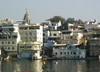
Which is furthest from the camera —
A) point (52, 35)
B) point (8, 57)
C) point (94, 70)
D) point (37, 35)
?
point (52, 35)

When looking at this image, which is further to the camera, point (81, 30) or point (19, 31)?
point (81, 30)

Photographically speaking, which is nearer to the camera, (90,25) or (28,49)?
(28,49)

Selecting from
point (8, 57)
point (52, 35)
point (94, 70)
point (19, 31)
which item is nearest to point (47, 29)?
point (52, 35)

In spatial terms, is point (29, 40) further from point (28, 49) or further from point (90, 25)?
point (90, 25)

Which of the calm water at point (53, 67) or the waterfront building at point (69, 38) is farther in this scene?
the waterfront building at point (69, 38)

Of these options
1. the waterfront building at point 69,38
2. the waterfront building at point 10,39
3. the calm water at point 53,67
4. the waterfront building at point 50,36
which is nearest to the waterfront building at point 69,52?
the waterfront building at point 69,38

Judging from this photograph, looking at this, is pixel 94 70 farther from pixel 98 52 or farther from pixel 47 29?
pixel 47 29

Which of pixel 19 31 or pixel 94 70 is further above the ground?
pixel 19 31

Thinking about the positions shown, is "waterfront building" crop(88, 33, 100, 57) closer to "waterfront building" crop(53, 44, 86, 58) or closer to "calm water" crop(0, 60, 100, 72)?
"waterfront building" crop(53, 44, 86, 58)

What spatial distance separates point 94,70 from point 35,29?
25.0 m

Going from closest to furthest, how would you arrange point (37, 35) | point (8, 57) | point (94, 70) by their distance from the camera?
point (94, 70)
point (8, 57)
point (37, 35)

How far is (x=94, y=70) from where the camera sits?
132 feet

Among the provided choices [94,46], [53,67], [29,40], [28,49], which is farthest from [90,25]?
[53,67]

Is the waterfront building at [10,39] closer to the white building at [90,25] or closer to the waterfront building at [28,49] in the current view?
the waterfront building at [28,49]
